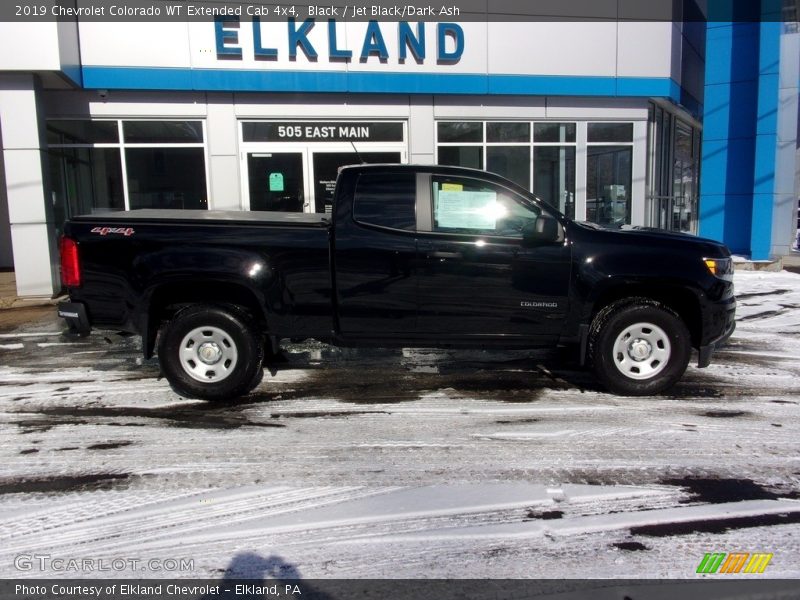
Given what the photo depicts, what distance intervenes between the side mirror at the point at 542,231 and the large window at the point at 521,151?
7.47 metres

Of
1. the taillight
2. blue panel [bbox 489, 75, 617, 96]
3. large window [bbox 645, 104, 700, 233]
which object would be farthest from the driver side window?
large window [bbox 645, 104, 700, 233]

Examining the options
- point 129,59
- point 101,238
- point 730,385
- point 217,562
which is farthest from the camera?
point 129,59

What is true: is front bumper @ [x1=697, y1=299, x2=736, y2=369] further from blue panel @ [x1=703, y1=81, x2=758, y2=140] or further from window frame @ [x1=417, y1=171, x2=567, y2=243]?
blue panel @ [x1=703, y1=81, x2=758, y2=140]

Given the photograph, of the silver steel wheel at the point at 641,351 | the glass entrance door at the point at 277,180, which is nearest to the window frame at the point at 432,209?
the silver steel wheel at the point at 641,351

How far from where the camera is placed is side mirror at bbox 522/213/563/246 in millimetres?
5180

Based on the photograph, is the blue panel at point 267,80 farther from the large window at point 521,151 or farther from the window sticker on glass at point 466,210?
the window sticker on glass at point 466,210

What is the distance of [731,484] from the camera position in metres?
3.85

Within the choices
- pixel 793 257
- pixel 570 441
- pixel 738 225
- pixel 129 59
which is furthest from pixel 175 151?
pixel 793 257

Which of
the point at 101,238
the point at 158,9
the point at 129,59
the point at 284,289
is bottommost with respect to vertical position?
the point at 284,289

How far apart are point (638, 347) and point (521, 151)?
26.7 feet

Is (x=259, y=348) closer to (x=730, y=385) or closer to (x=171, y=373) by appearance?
(x=171, y=373)

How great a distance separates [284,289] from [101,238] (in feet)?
5.07

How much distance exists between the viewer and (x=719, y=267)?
5414mm

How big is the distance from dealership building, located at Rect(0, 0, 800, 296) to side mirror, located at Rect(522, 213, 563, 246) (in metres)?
6.03
